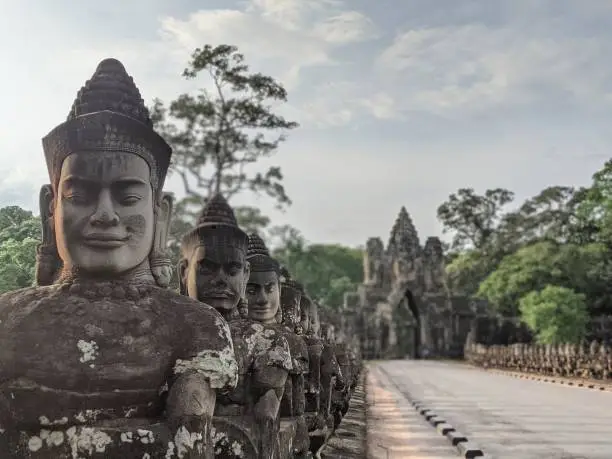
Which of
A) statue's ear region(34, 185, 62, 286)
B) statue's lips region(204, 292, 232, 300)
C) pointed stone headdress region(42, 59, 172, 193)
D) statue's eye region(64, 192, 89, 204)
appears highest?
pointed stone headdress region(42, 59, 172, 193)

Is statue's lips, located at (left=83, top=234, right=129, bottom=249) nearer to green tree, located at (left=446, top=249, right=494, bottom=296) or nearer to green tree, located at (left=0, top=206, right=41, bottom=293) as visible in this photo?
green tree, located at (left=0, top=206, right=41, bottom=293)

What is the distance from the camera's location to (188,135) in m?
30.0

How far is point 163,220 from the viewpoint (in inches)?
150

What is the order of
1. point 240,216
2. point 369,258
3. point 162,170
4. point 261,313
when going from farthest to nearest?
point 369,258, point 240,216, point 261,313, point 162,170

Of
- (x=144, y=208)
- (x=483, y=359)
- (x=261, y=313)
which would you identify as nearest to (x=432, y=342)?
(x=483, y=359)

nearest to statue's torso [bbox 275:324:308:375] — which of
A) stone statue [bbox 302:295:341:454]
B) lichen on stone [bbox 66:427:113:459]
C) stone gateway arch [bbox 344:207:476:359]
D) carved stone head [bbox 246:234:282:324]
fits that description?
stone statue [bbox 302:295:341:454]

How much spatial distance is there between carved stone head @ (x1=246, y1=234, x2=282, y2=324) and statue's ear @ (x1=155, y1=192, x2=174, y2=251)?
3023 mm

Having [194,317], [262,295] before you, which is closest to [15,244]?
[262,295]

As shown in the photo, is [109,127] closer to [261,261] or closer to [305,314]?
[261,261]

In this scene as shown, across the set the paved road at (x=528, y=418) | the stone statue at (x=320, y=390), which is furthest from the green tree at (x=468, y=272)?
the stone statue at (x=320, y=390)

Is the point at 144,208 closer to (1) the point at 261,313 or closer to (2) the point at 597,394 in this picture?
(1) the point at 261,313

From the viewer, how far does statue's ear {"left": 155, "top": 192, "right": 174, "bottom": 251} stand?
375cm

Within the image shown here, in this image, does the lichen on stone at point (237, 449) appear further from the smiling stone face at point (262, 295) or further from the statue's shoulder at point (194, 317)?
the smiling stone face at point (262, 295)

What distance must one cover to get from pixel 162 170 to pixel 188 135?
26748mm
